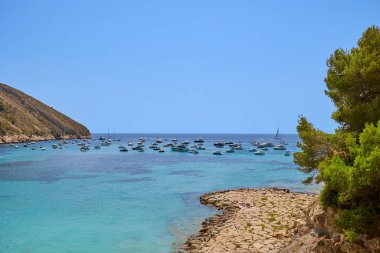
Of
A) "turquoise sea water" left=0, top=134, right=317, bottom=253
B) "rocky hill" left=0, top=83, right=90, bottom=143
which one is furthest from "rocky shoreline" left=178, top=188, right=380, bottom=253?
"rocky hill" left=0, top=83, right=90, bottom=143

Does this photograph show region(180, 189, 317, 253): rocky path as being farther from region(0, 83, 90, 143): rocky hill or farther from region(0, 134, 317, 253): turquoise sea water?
region(0, 83, 90, 143): rocky hill

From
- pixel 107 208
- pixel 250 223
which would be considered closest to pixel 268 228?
pixel 250 223

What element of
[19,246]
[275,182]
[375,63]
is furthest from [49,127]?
[375,63]

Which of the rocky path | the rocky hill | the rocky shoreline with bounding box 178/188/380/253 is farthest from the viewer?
the rocky hill

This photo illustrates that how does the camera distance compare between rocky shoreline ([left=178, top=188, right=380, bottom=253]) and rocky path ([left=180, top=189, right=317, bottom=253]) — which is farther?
rocky path ([left=180, top=189, right=317, bottom=253])

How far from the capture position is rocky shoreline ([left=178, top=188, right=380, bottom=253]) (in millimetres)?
13921

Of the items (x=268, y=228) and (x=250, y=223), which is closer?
(x=268, y=228)

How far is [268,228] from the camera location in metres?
21.2

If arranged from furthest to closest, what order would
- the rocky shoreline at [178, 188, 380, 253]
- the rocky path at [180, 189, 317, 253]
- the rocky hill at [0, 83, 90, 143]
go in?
1. the rocky hill at [0, 83, 90, 143]
2. the rocky path at [180, 189, 317, 253]
3. the rocky shoreline at [178, 188, 380, 253]

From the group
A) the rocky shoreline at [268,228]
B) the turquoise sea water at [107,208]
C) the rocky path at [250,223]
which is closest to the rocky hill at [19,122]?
the turquoise sea water at [107,208]

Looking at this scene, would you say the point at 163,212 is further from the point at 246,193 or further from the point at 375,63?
the point at 375,63

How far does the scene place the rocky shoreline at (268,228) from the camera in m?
13.9

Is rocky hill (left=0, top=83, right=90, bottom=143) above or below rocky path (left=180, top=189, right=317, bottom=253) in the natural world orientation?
above

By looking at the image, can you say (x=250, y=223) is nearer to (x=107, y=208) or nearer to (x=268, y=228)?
(x=268, y=228)
